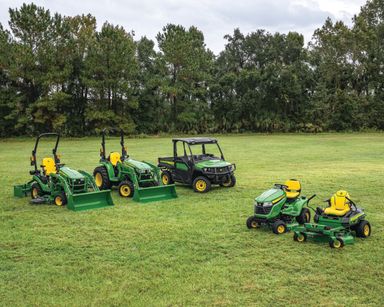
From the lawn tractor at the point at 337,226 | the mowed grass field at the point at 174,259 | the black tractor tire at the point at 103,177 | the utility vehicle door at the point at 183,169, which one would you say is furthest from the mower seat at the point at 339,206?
the black tractor tire at the point at 103,177

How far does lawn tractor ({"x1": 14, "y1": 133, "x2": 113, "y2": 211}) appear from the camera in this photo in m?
10.4

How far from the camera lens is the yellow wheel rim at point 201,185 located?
12266 mm

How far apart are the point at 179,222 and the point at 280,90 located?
40.1 metres

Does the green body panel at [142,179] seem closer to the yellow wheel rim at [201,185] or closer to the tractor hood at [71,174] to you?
the yellow wheel rim at [201,185]

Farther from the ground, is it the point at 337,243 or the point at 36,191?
the point at 36,191

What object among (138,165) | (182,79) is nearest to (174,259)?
(138,165)

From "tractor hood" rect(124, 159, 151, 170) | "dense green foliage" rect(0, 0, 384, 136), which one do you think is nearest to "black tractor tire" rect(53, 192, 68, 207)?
"tractor hood" rect(124, 159, 151, 170)

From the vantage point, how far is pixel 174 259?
22.1ft

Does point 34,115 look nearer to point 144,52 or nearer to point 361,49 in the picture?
point 144,52

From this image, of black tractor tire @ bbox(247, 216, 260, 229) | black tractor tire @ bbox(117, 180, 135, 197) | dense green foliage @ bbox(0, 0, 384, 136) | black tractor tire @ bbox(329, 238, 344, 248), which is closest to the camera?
black tractor tire @ bbox(329, 238, 344, 248)

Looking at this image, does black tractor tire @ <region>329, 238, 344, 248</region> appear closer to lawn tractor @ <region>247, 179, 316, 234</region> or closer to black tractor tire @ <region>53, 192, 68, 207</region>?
lawn tractor @ <region>247, 179, 316, 234</region>

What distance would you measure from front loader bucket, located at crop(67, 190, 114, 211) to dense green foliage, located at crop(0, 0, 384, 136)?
3241 centimetres

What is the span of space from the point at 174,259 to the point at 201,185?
5663 mm

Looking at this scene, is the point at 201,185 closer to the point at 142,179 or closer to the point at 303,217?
the point at 142,179
